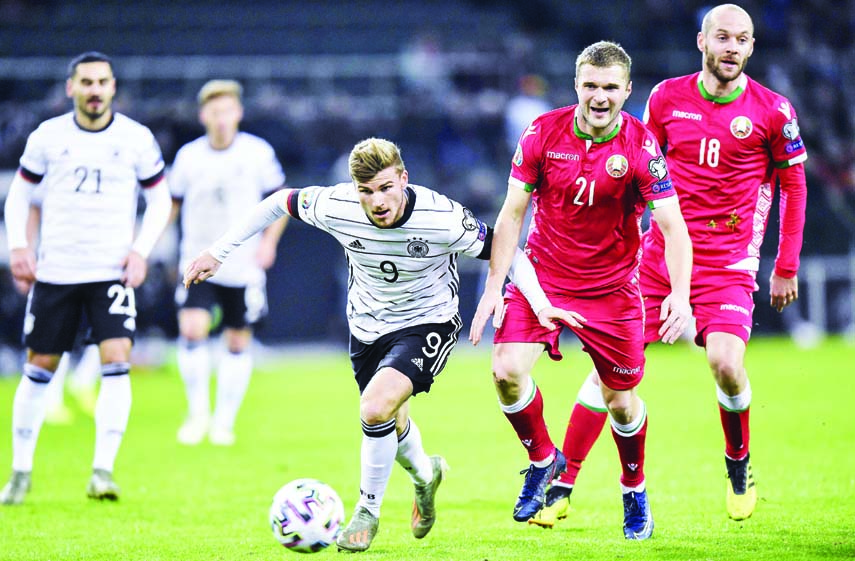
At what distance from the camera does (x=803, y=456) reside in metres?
9.51

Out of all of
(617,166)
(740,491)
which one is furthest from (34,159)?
(740,491)

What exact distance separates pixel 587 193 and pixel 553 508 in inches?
71.5

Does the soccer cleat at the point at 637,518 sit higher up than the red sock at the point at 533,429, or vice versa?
the red sock at the point at 533,429

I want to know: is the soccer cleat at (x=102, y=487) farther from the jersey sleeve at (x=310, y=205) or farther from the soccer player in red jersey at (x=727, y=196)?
the soccer player in red jersey at (x=727, y=196)

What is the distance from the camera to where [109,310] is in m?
8.26

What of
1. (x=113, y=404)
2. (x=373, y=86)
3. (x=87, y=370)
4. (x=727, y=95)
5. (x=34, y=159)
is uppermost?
(x=373, y=86)

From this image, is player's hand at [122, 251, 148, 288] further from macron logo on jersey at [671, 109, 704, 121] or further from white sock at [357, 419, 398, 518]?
macron logo on jersey at [671, 109, 704, 121]

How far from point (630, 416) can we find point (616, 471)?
8.30ft

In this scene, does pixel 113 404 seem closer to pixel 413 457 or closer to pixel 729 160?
pixel 413 457

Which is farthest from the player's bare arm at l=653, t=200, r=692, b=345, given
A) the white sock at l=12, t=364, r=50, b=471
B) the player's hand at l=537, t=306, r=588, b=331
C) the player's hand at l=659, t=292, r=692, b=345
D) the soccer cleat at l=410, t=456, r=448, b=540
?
the white sock at l=12, t=364, r=50, b=471

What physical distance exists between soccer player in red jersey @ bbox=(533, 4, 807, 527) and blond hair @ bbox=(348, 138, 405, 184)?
2.11 metres

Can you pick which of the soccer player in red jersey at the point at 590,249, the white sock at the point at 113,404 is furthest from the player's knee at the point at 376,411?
the white sock at the point at 113,404

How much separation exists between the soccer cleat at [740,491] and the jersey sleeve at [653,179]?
1.79m

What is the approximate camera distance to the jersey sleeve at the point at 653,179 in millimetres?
6344
